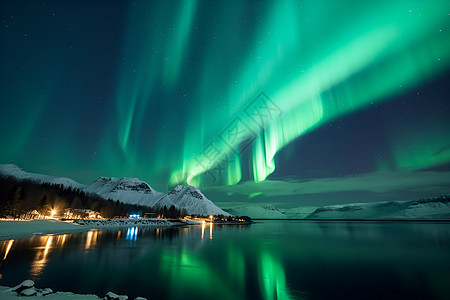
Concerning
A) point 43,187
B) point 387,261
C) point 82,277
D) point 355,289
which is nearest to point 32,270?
point 82,277

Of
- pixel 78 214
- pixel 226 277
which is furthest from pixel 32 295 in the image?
pixel 78 214

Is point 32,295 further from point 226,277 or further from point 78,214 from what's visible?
point 78,214

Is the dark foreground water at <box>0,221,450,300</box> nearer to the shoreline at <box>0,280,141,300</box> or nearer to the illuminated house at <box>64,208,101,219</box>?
the shoreline at <box>0,280,141,300</box>

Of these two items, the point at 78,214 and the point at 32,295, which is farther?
the point at 78,214

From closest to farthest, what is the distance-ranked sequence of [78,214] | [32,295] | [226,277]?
1. [32,295]
2. [226,277]
3. [78,214]

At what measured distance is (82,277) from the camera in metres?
22.5

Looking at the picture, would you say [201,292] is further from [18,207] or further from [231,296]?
[18,207]

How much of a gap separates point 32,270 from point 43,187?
509 ft

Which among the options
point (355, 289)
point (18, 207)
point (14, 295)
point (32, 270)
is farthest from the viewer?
point (18, 207)

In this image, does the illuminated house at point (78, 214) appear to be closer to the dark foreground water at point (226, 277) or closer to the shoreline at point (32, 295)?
the dark foreground water at point (226, 277)

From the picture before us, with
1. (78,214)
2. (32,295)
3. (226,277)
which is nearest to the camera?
(32,295)

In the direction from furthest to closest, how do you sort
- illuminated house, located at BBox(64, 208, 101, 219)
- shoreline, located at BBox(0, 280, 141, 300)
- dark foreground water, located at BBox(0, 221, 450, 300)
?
illuminated house, located at BBox(64, 208, 101, 219) → dark foreground water, located at BBox(0, 221, 450, 300) → shoreline, located at BBox(0, 280, 141, 300)

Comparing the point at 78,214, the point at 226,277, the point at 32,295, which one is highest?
the point at 78,214

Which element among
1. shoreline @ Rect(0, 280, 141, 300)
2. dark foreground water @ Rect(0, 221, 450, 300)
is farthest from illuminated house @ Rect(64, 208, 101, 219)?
Result: shoreline @ Rect(0, 280, 141, 300)
